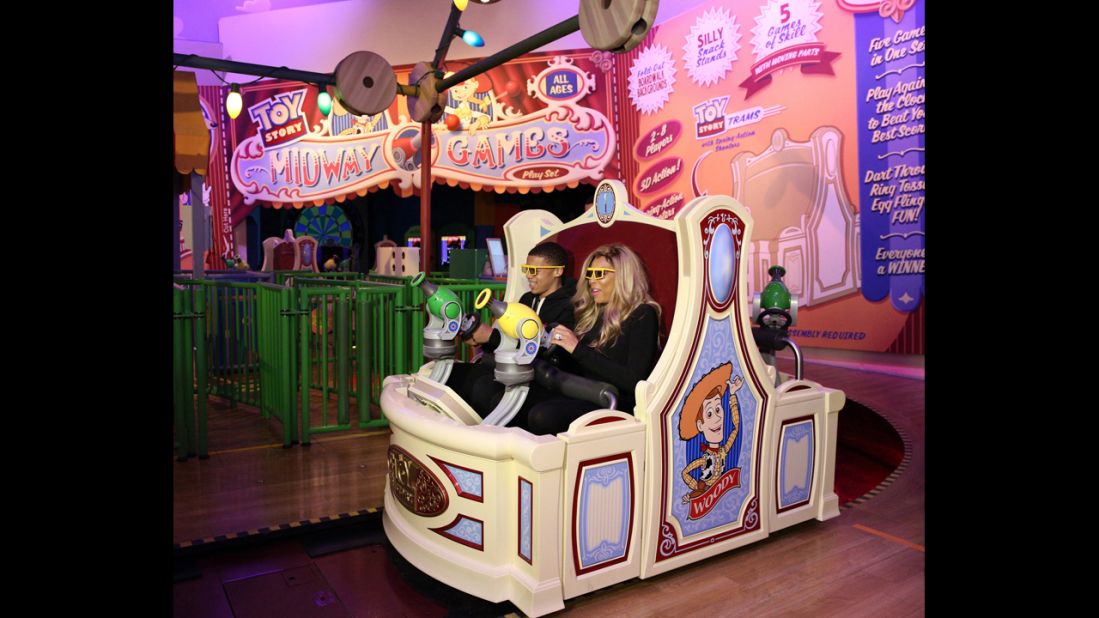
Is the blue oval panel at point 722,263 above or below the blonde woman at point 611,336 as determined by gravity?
above

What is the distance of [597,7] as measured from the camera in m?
3.88

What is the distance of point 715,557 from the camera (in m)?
2.85

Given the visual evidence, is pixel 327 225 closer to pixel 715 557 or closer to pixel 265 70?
pixel 265 70

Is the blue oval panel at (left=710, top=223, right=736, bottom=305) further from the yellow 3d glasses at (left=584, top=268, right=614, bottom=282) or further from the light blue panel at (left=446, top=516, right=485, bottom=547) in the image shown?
the light blue panel at (left=446, top=516, right=485, bottom=547)

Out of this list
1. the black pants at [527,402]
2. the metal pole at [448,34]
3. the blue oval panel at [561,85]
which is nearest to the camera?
the black pants at [527,402]

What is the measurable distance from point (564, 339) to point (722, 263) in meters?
0.66

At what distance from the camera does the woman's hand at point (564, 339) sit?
2.69 metres

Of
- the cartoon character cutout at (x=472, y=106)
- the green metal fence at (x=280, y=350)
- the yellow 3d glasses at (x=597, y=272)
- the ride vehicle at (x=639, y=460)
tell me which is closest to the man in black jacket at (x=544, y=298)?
the ride vehicle at (x=639, y=460)

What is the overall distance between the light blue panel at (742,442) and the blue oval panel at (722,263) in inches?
4.1

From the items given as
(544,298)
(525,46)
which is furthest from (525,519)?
(525,46)

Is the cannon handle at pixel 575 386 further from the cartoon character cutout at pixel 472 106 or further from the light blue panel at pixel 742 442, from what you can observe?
the cartoon character cutout at pixel 472 106
